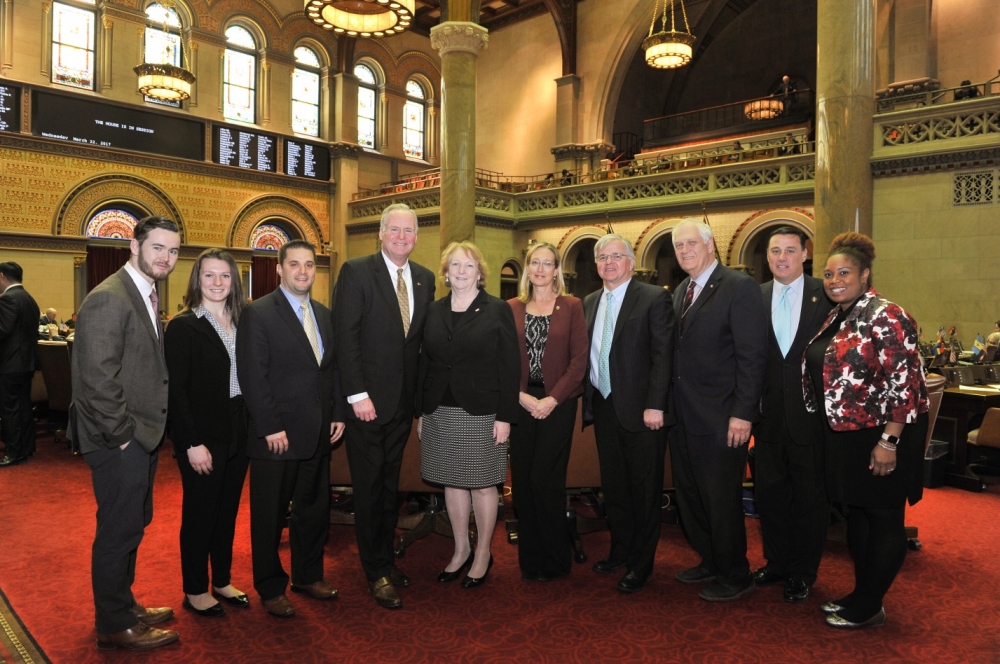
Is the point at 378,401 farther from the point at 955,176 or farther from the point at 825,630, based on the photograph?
the point at 955,176

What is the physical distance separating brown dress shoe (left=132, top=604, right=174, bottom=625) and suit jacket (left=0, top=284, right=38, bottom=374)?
4.11m

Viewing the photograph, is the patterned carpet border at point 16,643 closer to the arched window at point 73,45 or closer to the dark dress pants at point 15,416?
the dark dress pants at point 15,416

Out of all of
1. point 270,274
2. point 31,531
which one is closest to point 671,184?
point 270,274

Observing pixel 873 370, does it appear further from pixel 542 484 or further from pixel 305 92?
pixel 305 92

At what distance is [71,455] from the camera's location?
20.9 feet

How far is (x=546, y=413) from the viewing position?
333 cm

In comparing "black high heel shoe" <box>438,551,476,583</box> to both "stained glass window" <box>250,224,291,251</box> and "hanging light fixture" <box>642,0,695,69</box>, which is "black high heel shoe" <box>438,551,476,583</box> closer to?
"hanging light fixture" <box>642,0,695,69</box>

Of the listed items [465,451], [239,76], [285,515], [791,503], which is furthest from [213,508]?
[239,76]

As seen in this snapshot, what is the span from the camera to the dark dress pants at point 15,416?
5.98 m

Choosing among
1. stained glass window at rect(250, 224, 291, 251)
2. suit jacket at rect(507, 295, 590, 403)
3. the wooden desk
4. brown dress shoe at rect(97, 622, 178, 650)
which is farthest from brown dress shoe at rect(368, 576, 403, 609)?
stained glass window at rect(250, 224, 291, 251)

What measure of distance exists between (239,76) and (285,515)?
18.4 meters

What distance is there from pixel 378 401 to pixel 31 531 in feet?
8.93

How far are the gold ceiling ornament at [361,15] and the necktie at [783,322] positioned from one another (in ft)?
33.6

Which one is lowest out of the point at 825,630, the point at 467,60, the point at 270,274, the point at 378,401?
the point at 825,630
